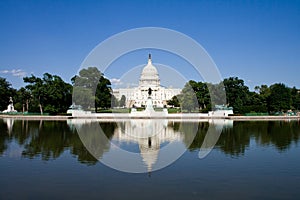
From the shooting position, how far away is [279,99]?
65.2 meters

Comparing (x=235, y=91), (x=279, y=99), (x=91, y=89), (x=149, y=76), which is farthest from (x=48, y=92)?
(x=149, y=76)

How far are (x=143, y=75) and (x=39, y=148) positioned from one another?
93.8 meters

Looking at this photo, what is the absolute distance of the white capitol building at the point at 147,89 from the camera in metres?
110

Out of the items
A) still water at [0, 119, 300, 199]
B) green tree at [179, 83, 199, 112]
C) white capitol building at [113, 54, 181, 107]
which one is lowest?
still water at [0, 119, 300, 199]

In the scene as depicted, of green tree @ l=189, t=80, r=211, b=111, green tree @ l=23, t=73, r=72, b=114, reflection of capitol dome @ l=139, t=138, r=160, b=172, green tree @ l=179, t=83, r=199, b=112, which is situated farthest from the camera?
green tree @ l=179, t=83, r=199, b=112

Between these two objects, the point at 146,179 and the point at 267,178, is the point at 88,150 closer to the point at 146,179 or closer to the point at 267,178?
the point at 146,179

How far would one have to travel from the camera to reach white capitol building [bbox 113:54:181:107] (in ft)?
360

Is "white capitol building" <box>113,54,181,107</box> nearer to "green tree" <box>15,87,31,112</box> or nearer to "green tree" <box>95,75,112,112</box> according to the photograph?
"green tree" <box>15,87,31,112</box>

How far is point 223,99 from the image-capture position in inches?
2442

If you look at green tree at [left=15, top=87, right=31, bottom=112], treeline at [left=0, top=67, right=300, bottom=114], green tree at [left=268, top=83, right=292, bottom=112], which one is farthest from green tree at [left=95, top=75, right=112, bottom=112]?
green tree at [left=268, top=83, right=292, bottom=112]

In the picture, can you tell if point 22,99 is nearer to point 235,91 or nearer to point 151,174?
point 235,91

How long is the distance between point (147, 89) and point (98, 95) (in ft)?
175

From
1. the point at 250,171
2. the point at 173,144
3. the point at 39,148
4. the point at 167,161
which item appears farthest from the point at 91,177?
the point at 173,144

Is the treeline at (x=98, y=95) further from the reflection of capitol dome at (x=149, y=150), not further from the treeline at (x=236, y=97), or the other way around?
the reflection of capitol dome at (x=149, y=150)
